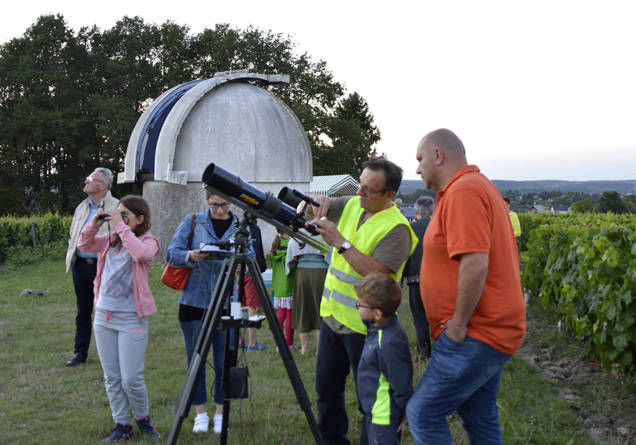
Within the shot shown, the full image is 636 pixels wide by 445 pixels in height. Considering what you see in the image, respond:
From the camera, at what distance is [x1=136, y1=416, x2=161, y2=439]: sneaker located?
15.2 feet

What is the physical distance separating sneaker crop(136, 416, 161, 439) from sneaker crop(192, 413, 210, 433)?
31 cm

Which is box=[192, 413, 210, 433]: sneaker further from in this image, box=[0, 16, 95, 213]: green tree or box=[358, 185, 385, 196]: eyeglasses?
box=[0, 16, 95, 213]: green tree

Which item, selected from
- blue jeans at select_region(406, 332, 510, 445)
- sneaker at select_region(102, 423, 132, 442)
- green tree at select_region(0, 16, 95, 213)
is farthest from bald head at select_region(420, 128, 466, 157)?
green tree at select_region(0, 16, 95, 213)

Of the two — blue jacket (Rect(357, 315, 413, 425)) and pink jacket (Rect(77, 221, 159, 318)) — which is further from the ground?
pink jacket (Rect(77, 221, 159, 318))

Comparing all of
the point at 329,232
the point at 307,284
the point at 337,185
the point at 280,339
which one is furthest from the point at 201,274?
the point at 337,185

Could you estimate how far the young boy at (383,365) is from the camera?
10.5 feet

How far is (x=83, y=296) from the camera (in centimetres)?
675

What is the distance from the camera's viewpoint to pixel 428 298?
2.99m

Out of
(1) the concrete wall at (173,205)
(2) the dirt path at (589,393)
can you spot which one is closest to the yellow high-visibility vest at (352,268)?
(2) the dirt path at (589,393)

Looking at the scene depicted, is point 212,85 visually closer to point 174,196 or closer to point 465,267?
point 174,196

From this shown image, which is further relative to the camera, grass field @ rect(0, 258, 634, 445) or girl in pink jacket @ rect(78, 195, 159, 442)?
grass field @ rect(0, 258, 634, 445)

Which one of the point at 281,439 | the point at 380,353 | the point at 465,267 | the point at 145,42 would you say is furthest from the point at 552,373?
the point at 145,42

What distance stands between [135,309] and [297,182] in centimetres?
1235

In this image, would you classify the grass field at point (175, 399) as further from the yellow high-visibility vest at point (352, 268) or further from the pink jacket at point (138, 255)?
the yellow high-visibility vest at point (352, 268)
